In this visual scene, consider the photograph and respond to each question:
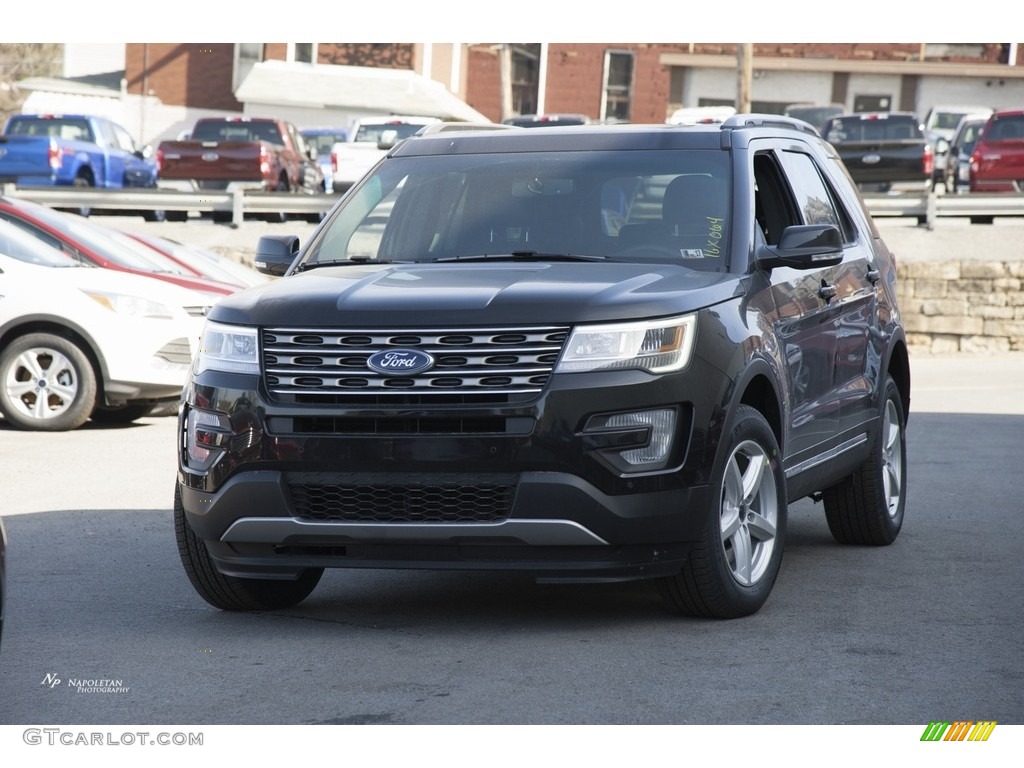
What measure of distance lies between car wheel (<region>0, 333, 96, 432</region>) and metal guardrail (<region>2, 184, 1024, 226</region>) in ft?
40.1

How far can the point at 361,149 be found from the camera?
96.8 feet

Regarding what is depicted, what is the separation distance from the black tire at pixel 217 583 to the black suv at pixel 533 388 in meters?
0.01

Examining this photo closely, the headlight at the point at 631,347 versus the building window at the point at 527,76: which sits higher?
the headlight at the point at 631,347

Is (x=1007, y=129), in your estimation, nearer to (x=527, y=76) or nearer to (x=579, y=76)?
(x=579, y=76)

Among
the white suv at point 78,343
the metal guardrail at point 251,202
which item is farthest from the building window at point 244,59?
the white suv at point 78,343

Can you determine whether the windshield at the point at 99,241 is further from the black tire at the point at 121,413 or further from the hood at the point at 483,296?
the hood at the point at 483,296

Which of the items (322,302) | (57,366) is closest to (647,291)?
(322,302)

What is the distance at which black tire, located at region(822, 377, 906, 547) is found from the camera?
795 cm

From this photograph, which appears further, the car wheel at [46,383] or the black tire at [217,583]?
the car wheel at [46,383]

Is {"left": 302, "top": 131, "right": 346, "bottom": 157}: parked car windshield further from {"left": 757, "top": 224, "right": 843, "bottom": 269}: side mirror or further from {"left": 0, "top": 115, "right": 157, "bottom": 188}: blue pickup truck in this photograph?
{"left": 757, "top": 224, "right": 843, "bottom": 269}: side mirror

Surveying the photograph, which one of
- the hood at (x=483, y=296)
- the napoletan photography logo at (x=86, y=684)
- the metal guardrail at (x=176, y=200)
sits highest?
the hood at (x=483, y=296)

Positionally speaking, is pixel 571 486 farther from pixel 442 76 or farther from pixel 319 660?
pixel 442 76

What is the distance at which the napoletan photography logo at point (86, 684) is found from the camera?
512 centimetres
